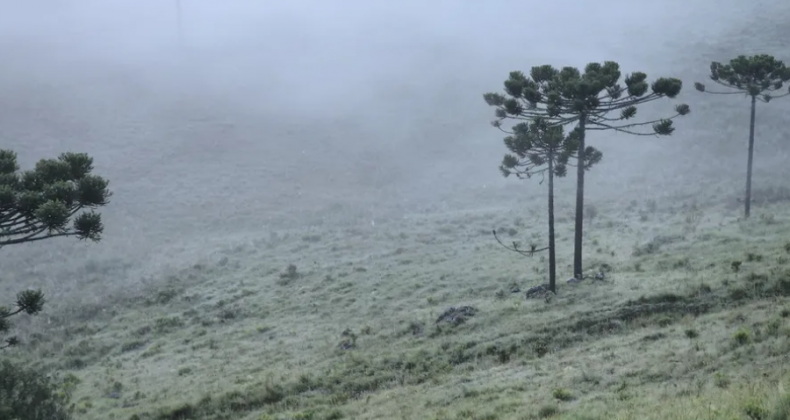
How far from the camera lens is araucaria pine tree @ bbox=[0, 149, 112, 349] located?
11470 mm

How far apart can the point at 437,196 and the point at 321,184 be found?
416 inches

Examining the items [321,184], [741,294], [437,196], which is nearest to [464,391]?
[741,294]

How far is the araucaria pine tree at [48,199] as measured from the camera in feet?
37.6

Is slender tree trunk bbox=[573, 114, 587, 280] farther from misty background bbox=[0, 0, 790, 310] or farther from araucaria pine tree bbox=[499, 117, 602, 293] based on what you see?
misty background bbox=[0, 0, 790, 310]

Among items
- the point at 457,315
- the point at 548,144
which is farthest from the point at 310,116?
the point at 457,315

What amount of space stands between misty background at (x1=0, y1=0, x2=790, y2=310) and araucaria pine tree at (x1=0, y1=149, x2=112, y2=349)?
19603 mm

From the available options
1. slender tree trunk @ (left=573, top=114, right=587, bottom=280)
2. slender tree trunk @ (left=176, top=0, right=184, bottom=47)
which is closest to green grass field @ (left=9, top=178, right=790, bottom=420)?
slender tree trunk @ (left=573, top=114, right=587, bottom=280)

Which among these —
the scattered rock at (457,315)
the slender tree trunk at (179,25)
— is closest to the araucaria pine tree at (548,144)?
the scattered rock at (457,315)

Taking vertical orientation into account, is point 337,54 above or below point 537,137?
above

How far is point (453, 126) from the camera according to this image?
209 feet

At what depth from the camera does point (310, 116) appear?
6700cm

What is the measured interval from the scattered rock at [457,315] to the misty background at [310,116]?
756 inches

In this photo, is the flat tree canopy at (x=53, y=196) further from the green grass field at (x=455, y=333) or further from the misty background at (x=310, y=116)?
the misty background at (x=310, y=116)

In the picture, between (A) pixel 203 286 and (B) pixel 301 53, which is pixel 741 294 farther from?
(B) pixel 301 53
